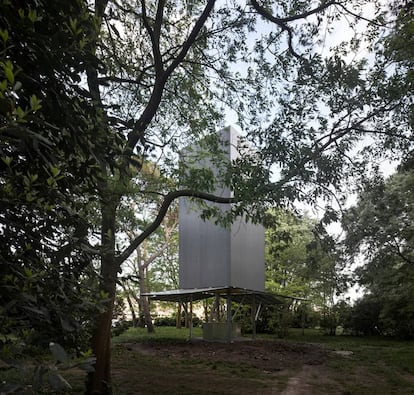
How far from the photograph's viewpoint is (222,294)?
52.0 feet

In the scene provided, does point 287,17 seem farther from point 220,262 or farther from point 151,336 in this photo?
point 151,336

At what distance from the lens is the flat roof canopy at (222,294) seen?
47.0 ft

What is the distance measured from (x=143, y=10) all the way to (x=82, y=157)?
4.70m

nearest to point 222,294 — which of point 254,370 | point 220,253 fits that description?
point 220,253

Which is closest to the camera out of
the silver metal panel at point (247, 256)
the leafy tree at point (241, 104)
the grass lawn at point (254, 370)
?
the leafy tree at point (241, 104)

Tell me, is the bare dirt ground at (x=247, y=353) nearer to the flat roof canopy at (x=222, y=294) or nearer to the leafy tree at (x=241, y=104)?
the flat roof canopy at (x=222, y=294)

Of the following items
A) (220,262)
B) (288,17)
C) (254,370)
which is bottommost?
(254,370)

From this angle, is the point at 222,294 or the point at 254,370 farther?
the point at 222,294

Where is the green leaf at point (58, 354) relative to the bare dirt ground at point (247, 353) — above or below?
above

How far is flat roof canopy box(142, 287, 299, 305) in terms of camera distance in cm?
1432

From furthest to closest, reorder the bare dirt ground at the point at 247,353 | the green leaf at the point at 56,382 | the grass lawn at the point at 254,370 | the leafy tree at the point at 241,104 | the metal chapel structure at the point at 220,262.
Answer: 1. the metal chapel structure at the point at 220,262
2. the bare dirt ground at the point at 247,353
3. the grass lawn at the point at 254,370
4. the leafy tree at the point at 241,104
5. the green leaf at the point at 56,382

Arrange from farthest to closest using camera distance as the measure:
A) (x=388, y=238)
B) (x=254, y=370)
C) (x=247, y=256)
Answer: (x=247, y=256) < (x=388, y=238) < (x=254, y=370)

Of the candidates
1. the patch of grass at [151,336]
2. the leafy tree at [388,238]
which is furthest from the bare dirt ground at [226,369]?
the leafy tree at [388,238]

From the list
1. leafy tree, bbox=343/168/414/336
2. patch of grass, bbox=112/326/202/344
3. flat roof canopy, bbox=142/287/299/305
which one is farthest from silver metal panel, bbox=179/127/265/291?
leafy tree, bbox=343/168/414/336
